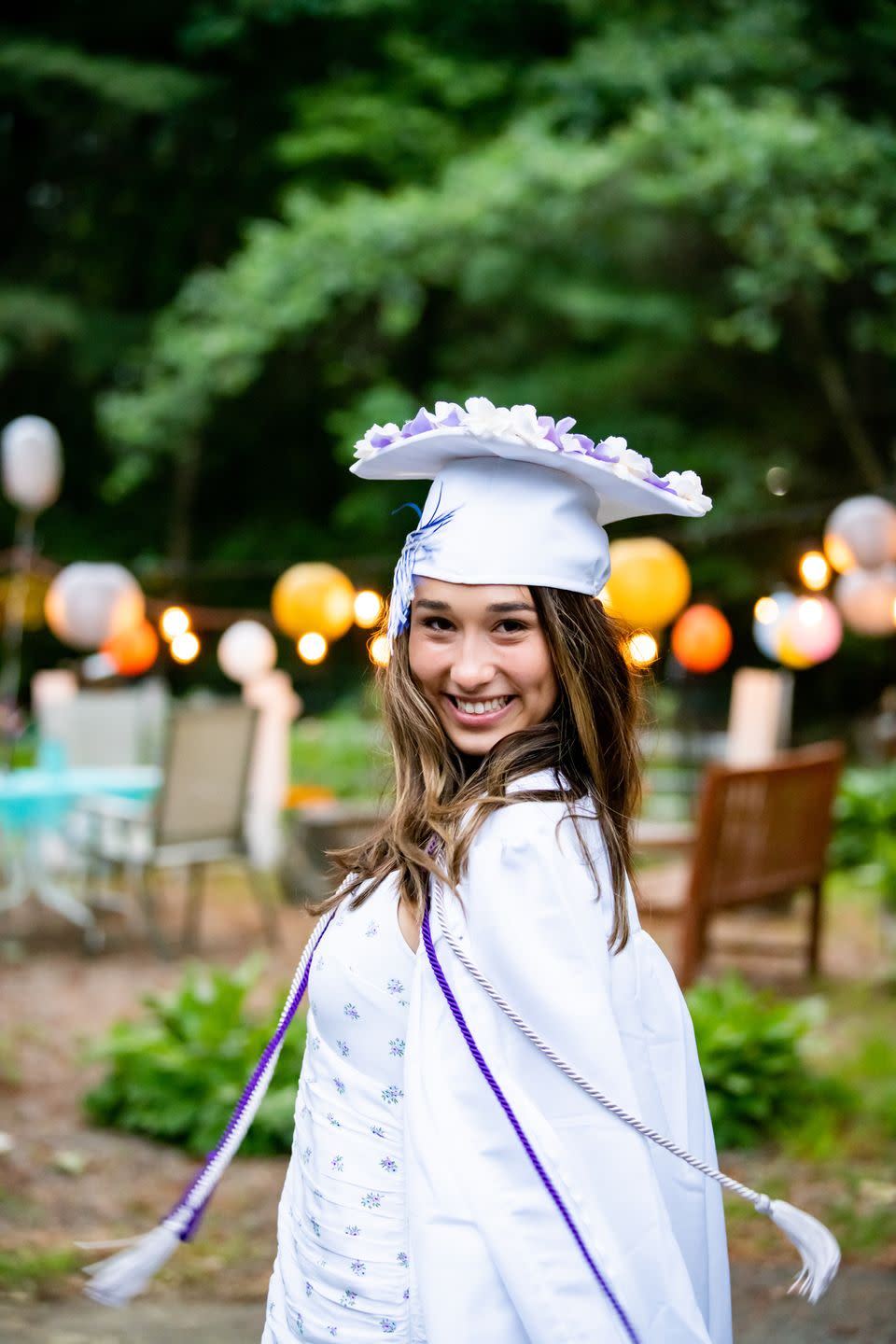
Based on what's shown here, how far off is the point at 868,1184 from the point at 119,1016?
302cm

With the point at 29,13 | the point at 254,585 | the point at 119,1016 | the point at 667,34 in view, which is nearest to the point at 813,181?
the point at 667,34

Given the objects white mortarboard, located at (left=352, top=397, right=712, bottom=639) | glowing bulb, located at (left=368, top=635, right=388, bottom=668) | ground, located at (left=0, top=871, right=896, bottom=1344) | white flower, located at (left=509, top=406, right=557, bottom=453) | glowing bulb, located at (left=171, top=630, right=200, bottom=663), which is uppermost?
white flower, located at (left=509, top=406, right=557, bottom=453)

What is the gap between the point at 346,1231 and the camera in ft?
5.24

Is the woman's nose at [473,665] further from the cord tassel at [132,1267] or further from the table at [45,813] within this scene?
the table at [45,813]

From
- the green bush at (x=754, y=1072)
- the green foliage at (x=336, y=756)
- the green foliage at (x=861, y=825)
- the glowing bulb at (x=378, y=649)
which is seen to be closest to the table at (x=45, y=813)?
the green foliage at (x=336, y=756)

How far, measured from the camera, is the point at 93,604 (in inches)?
264

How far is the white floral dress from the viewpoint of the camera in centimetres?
158

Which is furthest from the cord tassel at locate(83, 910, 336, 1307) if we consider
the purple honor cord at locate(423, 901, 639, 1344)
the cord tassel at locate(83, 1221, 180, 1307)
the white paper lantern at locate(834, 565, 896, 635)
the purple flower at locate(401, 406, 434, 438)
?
the white paper lantern at locate(834, 565, 896, 635)

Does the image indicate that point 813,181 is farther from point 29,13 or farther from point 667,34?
point 29,13

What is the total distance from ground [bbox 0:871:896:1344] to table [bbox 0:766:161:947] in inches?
57.0

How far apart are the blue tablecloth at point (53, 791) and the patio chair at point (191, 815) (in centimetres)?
12

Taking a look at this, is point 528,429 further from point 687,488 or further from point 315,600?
point 315,600

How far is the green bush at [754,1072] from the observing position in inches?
158

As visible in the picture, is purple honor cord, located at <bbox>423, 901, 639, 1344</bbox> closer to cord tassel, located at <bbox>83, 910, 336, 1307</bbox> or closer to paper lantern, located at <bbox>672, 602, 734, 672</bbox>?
cord tassel, located at <bbox>83, 910, 336, 1307</bbox>
